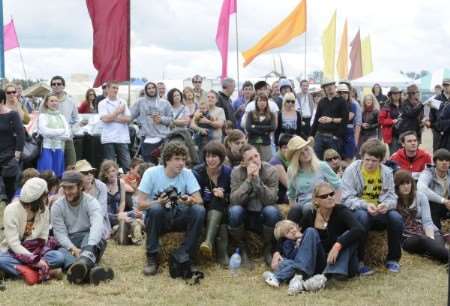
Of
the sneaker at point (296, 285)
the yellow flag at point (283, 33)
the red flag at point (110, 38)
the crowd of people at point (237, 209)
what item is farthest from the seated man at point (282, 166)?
the yellow flag at point (283, 33)

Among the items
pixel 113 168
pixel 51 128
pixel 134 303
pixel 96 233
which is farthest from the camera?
pixel 51 128

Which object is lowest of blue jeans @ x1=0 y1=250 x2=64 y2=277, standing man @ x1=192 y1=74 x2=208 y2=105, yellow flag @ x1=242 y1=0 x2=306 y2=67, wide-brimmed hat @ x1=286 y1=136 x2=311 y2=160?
blue jeans @ x1=0 y1=250 x2=64 y2=277

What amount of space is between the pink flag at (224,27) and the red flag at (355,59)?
12.2 meters

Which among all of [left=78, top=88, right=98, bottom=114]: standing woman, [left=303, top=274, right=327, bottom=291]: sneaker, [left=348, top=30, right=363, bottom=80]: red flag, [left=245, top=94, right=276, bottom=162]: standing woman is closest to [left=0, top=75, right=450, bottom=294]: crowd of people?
[left=303, top=274, right=327, bottom=291]: sneaker

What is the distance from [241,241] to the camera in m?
6.40

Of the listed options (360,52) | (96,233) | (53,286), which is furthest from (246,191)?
(360,52)

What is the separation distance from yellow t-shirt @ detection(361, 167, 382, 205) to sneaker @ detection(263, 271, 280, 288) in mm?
1371

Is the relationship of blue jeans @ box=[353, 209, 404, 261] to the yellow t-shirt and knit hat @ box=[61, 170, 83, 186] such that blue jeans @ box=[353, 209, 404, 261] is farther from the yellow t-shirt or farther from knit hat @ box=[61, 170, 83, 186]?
knit hat @ box=[61, 170, 83, 186]

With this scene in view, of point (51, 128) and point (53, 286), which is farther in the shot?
point (51, 128)

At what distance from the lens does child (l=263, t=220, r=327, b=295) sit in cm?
538

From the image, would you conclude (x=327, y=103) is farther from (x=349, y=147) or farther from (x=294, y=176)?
(x=294, y=176)

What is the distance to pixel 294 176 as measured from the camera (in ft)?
21.1

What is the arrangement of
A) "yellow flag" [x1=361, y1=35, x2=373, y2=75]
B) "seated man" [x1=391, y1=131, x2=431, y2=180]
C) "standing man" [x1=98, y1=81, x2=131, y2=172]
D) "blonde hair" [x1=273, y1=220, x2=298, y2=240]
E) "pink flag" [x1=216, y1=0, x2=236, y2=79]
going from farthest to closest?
"yellow flag" [x1=361, y1=35, x2=373, y2=75] → "pink flag" [x1=216, y1=0, x2=236, y2=79] → "standing man" [x1=98, y1=81, x2=131, y2=172] → "seated man" [x1=391, y1=131, x2=431, y2=180] → "blonde hair" [x1=273, y1=220, x2=298, y2=240]

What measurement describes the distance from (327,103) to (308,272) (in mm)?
4354
